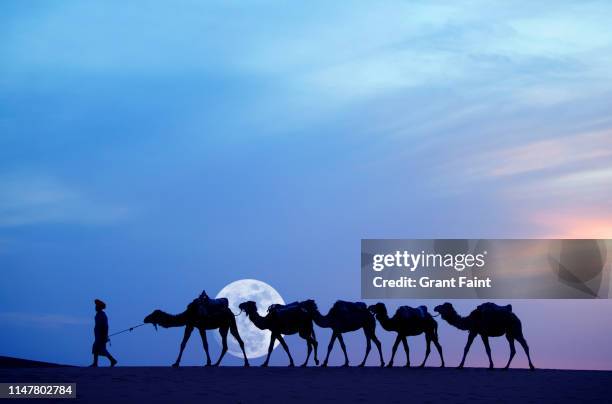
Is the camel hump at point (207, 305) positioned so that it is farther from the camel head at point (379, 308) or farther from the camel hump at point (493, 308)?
the camel hump at point (493, 308)

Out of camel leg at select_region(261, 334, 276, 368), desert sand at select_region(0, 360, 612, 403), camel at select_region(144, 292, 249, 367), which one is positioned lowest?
desert sand at select_region(0, 360, 612, 403)

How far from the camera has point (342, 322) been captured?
31625mm

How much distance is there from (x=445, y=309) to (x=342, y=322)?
343cm

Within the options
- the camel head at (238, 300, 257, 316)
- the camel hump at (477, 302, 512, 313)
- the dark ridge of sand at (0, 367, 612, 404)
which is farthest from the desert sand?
the camel head at (238, 300, 257, 316)

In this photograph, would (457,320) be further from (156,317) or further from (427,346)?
(156,317)

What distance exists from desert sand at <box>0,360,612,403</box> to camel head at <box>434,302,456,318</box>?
412 cm

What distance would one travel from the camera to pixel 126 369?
26.2 metres

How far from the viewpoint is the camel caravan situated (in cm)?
3041

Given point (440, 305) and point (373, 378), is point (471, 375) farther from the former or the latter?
point (440, 305)

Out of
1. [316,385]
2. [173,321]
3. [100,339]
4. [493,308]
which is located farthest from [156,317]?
[493,308]

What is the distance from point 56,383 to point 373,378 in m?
7.72

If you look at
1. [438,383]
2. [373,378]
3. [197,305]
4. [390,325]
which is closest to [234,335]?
[197,305]

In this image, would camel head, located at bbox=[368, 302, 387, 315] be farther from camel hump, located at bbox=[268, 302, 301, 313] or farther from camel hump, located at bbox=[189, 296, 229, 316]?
camel hump, located at bbox=[189, 296, 229, 316]

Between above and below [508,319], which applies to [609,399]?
below
